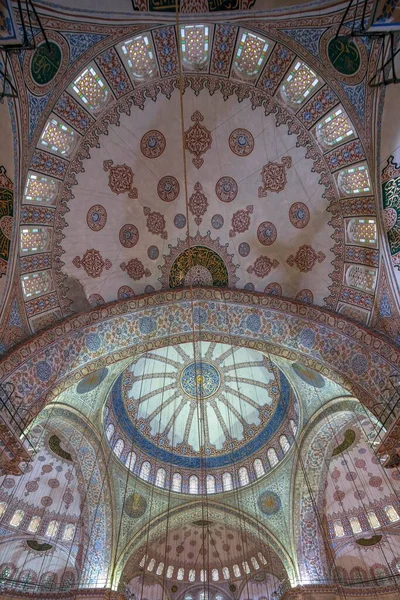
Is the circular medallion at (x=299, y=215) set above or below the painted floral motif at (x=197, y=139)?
below

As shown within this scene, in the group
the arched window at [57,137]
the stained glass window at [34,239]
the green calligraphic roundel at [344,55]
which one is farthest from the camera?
the stained glass window at [34,239]

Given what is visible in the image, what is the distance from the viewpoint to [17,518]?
499 inches

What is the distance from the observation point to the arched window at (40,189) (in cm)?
757

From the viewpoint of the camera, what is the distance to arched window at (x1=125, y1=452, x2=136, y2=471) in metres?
13.6

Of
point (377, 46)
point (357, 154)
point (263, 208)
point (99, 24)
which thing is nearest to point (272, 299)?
point (263, 208)

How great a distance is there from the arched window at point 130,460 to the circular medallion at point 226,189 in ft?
Result: 32.9

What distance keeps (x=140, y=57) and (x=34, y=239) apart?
4.48 metres

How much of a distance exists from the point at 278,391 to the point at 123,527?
24.6 feet

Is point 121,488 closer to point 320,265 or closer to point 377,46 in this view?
point 320,265

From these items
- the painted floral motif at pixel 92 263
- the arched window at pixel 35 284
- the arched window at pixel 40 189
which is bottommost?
the arched window at pixel 35 284

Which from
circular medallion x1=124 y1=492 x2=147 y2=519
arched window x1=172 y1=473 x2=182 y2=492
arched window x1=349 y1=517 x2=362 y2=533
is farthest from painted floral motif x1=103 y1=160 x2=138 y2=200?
arched window x1=349 y1=517 x2=362 y2=533

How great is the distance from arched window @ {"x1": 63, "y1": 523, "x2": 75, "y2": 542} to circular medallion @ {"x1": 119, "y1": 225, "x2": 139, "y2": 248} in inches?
424

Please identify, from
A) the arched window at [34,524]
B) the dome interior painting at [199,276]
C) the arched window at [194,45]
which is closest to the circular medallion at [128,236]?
the dome interior painting at [199,276]

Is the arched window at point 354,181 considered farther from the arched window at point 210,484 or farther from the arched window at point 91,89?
the arched window at point 210,484
